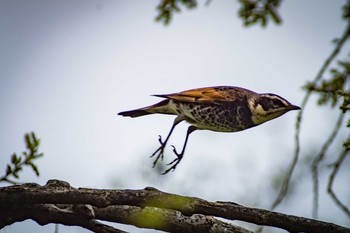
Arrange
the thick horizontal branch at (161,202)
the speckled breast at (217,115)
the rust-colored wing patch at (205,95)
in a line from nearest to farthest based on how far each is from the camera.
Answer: the thick horizontal branch at (161,202), the speckled breast at (217,115), the rust-colored wing patch at (205,95)

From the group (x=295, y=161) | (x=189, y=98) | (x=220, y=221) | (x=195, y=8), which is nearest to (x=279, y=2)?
(x=195, y=8)

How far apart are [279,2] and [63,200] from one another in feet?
8.23

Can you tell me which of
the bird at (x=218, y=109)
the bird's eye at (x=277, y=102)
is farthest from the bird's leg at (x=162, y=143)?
the bird's eye at (x=277, y=102)

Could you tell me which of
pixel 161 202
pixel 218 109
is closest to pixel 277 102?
pixel 218 109

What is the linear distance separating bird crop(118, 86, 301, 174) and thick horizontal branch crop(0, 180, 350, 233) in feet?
2.65

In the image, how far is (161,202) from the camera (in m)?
3.62

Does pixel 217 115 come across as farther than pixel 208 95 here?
No

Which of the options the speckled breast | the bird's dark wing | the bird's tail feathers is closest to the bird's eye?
the speckled breast

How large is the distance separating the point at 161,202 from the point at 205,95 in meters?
1.44

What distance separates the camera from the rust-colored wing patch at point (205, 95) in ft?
15.3

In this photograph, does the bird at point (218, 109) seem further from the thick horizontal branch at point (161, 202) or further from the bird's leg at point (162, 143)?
the thick horizontal branch at point (161, 202)

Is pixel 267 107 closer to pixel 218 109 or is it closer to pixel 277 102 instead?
pixel 277 102

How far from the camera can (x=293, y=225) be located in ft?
12.1

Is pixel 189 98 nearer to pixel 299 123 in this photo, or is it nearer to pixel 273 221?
pixel 299 123
